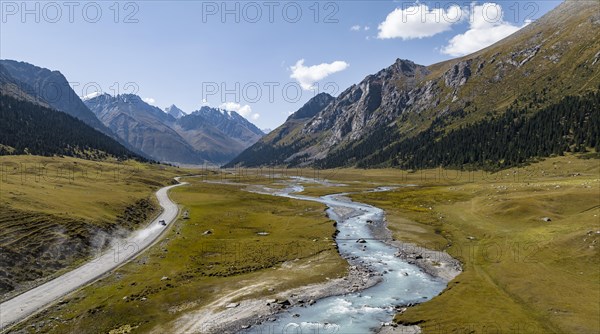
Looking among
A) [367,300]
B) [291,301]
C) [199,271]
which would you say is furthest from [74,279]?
[367,300]

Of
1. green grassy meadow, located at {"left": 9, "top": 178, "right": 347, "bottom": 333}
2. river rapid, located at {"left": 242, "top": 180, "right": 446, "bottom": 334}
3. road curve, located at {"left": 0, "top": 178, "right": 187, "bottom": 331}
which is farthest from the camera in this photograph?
road curve, located at {"left": 0, "top": 178, "right": 187, "bottom": 331}

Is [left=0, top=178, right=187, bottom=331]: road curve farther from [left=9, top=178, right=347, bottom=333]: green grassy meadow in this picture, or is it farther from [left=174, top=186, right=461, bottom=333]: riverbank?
[left=174, top=186, right=461, bottom=333]: riverbank

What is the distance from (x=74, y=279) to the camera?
176 feet

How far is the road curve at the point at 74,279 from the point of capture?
43.1 metres

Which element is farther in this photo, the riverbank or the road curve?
the road curve

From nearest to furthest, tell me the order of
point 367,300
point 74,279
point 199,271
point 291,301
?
point 367,300, point 291,301, point 74,279, point 199,271

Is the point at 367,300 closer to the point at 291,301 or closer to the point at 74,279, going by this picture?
the point at 291,301

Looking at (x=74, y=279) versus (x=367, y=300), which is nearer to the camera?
(x=367, y=300)

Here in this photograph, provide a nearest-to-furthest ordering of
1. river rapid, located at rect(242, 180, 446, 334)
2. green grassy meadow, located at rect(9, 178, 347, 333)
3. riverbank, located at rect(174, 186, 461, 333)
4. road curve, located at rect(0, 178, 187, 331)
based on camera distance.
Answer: river rapid, located at rect(242, 180, 446, 334)
riverbank, located at rect(174, 186, 461, 333)
green grassy meadow, located at rect(9, 178, 347, 333)
road curve, located at rect(0, 178, 187, 331)

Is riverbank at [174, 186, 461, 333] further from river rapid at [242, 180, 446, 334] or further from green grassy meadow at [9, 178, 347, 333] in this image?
green grassy meadow at [9, 178, 347, 333]

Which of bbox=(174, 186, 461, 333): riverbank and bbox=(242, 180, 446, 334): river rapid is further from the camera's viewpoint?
bbox=(174, 186, 461, 333): riverbank

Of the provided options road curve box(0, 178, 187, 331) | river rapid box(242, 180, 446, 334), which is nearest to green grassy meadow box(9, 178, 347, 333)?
road curve box(0, 178, 187, 331)

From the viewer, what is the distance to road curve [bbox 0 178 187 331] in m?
43.1

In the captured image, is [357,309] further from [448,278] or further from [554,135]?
[554,135]
